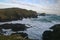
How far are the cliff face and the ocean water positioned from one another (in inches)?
3.9

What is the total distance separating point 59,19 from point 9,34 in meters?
1.17

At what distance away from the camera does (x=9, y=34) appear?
Result: 358 cm

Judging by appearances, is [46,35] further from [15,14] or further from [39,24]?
[15,14]

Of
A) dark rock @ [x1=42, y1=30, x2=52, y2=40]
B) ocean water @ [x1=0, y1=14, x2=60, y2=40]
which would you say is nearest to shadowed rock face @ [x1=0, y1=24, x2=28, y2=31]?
ocean water @ [x1=0, y1=14, x2=60, y2=40]

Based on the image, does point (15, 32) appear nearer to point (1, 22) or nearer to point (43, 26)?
point (1, 22)

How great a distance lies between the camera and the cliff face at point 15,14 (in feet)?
11.9

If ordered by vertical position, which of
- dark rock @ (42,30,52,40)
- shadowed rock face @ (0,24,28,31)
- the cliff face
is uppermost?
the cliff face

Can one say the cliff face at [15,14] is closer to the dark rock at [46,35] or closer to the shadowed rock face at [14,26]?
the shadowed rock face at [14,26]

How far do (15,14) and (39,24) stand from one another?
607mm

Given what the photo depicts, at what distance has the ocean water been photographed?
11.5 feet

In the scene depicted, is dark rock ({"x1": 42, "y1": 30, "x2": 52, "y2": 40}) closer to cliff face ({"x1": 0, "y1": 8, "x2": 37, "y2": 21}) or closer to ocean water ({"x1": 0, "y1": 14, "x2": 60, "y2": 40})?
ocean water ({"x1": 0, "y1": 14, "x2": 60, "y2": 40})

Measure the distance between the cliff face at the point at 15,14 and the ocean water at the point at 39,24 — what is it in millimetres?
99

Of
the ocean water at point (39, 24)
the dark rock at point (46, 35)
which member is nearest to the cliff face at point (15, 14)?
the ocean water at point (39, 24)

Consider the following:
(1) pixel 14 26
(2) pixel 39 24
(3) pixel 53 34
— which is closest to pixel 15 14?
(1) pixel 14 26
